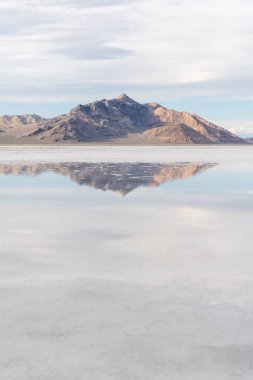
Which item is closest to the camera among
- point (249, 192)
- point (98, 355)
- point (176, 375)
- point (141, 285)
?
point (176, 375)

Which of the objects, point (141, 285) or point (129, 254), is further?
point (129, 254)

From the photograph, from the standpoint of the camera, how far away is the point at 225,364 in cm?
647

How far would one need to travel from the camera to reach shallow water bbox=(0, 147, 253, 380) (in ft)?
21.4

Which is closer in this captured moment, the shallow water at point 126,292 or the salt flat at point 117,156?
the shallow water at point 126,292

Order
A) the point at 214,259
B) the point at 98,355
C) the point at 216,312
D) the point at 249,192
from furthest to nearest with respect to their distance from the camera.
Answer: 1. the point at 249,192
2. the point at 214,259
3. the point at 216,312
4. the point at 98,355

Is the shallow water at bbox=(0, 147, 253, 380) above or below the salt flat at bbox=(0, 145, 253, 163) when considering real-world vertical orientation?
A: below

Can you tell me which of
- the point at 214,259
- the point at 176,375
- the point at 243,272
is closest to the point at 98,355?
the point at 176,375

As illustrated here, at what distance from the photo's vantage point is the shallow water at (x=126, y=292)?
6523 millimetres

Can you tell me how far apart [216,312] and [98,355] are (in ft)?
7.27

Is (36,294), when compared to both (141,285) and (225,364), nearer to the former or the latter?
(141,285)

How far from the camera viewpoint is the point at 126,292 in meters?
9.17

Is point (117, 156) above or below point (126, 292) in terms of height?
above

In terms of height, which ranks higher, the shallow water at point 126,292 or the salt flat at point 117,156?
the salt flat at point 117,156

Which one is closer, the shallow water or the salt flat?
the shallow water
